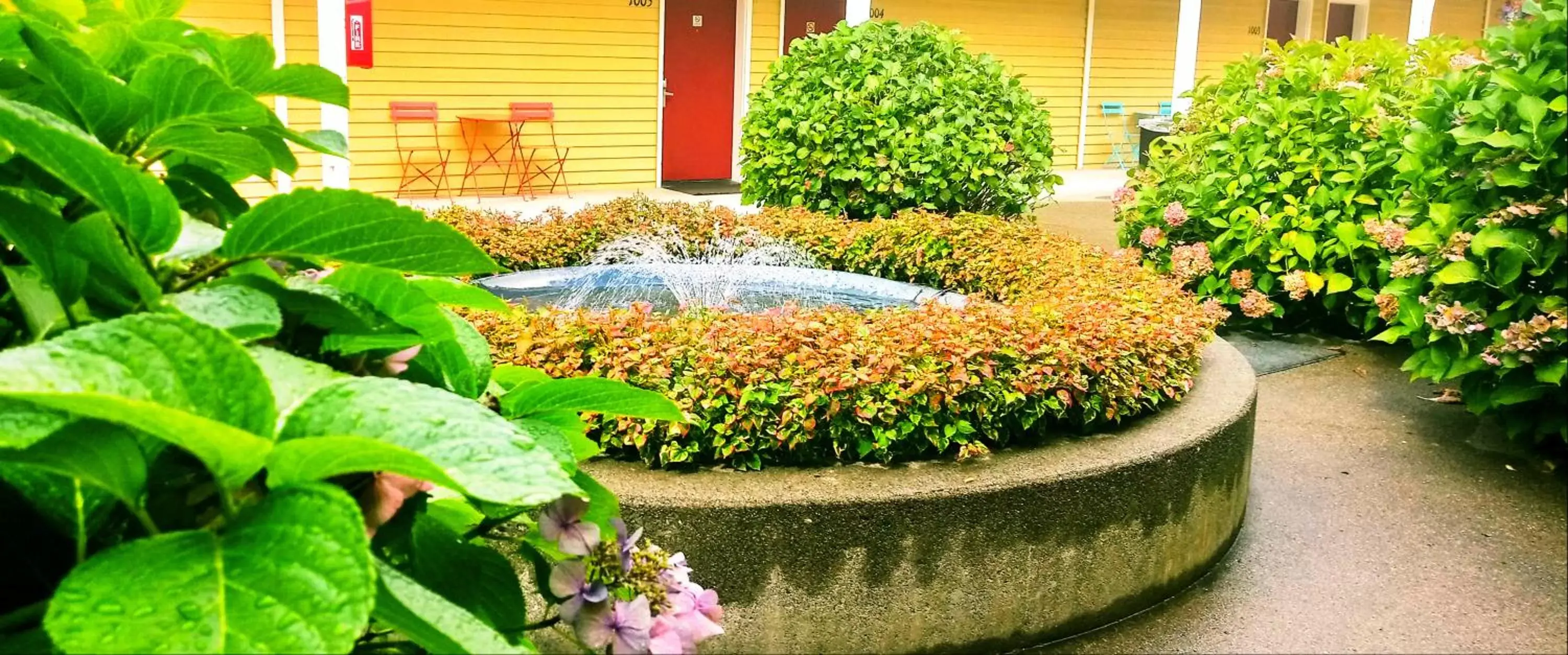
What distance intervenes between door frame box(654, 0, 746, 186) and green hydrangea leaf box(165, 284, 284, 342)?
1304cm

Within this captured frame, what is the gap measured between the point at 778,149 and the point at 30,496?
639 centimetres

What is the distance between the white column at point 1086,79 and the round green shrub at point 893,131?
10.4 m

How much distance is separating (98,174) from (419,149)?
12.4 metres

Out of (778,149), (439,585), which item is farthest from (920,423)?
(778,149)

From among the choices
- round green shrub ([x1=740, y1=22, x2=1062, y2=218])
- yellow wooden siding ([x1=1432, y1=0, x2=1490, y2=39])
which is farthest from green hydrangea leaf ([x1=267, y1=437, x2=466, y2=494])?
yellow wooden siding ([x1=1432, y1=0, x2=1490, y2=39])

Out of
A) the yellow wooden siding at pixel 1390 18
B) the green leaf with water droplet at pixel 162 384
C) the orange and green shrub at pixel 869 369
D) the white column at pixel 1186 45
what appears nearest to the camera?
the green leaf with water droplet at pixel 162 384

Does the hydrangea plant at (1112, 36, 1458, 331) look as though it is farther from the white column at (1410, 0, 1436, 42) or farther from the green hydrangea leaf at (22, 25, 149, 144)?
the white column at (1410, 0, 1436, 42)

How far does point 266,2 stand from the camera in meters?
11.4

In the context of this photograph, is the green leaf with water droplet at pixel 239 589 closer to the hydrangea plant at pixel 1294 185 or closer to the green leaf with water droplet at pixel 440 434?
the green leaf with water droplet at pixel 440 434

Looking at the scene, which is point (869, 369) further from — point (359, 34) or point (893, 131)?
point (359, 34)

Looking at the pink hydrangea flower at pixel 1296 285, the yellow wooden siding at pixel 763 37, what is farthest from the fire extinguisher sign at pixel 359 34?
the yellow wooden siding at pixel 763 37

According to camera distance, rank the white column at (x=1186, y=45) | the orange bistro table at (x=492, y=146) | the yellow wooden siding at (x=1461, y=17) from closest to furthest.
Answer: the white column at (x=1186, y=45) → the orange bistro table at (x=492, y=146) → the yellow wooden siding at (x=1461, y=17)

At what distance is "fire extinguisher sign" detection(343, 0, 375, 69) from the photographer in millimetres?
6766

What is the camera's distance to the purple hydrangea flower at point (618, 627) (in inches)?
34.4
